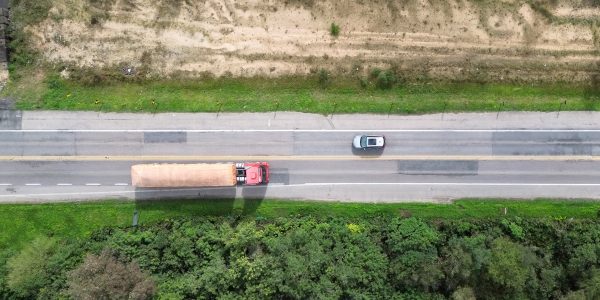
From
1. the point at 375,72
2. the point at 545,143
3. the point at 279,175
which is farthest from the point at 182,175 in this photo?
the point at 545,143

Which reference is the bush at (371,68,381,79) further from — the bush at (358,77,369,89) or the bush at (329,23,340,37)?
the bush at (329,23,340,37)

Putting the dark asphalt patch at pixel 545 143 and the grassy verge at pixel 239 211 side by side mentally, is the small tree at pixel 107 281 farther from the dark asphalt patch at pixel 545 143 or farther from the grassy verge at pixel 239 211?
the dark asphalt patch at pixel 545 143

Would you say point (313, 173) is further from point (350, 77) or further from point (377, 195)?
point (350, 77)

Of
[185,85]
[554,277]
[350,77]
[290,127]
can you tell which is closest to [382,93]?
[350,77]

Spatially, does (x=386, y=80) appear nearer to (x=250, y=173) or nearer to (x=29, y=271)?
(x=250, y=173)

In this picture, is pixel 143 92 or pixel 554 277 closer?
pixel 554 277

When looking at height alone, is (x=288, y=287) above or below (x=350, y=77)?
below

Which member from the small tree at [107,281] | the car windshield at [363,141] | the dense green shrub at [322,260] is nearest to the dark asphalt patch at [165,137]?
the dense green shrub at [322,260]
